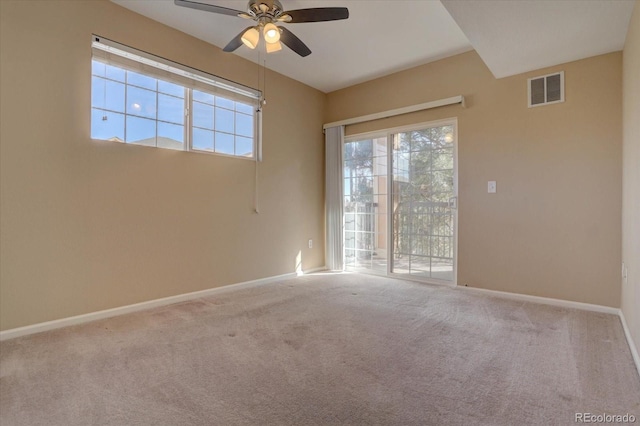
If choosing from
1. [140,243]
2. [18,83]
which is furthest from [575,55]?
[18,83]

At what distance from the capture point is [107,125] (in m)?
2.83

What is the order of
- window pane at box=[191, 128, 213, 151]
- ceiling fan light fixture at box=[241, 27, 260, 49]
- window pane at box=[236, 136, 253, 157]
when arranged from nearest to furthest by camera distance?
ceiling fan light fixture at box=[241, 27, 260, 49] < window pane at box=[191, 128, 213, 151] < window pane at box=[236, 136, 253, 157]

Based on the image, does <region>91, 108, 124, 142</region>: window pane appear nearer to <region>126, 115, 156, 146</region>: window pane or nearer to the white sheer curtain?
<region>126, 115, 156, 146</region>: window pane

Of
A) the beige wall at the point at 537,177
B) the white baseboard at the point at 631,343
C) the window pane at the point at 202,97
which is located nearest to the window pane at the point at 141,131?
the window pane at the point at 202,97

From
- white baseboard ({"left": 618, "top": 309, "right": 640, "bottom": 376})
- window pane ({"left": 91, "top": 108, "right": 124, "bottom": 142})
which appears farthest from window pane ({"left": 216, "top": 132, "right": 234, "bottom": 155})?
white baseboard ({"left": 618, "top": 309, "right": 640, "bottom": 376})

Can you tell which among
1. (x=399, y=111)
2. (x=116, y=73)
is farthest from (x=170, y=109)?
(x=399, y=111)

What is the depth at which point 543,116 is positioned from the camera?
323 centimetres

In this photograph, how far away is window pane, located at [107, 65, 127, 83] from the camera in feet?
9.39

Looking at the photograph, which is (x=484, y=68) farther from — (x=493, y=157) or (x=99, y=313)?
(x=99, y=313)

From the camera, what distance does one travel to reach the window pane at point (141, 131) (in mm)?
2969

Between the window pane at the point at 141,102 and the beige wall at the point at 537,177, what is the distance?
302cm

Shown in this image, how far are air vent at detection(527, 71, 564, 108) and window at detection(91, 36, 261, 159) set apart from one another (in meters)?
3.07

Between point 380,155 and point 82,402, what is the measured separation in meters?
3.96

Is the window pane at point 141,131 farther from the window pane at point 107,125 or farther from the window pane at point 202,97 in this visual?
the window pane at point 202,97
